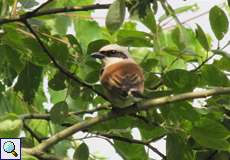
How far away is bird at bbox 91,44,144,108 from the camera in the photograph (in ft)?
12.1

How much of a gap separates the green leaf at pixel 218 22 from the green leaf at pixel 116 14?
0.64 metres

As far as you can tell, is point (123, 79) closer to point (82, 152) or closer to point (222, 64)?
point (82, 152)

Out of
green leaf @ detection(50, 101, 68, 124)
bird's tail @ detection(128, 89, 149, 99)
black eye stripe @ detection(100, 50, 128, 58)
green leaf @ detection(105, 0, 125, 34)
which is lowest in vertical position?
green leaf @ detection(50, 101, 68, 124)

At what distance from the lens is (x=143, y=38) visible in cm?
369

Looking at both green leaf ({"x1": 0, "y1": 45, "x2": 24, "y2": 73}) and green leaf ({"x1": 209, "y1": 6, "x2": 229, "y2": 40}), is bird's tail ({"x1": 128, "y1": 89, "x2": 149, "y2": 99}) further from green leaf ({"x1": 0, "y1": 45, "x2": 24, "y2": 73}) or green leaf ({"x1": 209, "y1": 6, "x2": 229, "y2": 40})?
green leaf ({"x1": 0, "y1": 45, "x2": 24, "y2": 73})

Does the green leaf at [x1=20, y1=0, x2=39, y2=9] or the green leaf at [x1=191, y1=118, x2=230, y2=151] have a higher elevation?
the green leaf at [x1=20, y1=0, x2=39, y2=9]

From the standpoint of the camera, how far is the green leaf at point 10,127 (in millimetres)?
3273

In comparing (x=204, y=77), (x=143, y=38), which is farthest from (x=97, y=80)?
(x=204, y=77)

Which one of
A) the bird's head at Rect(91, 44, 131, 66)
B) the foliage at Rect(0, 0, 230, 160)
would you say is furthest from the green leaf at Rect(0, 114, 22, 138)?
the bird's head at Rect(91, 44, 131, 66)

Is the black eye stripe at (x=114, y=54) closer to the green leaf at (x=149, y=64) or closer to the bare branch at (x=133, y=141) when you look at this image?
the green leaf at (x=149, y=64)

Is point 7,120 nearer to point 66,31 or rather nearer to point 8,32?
point 8,32

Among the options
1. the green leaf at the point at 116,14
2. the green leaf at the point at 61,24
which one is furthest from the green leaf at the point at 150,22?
the green leaf at the point at 61,24

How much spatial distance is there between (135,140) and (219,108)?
0.49 meters

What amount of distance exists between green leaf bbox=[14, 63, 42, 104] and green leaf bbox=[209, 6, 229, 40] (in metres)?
1.03
